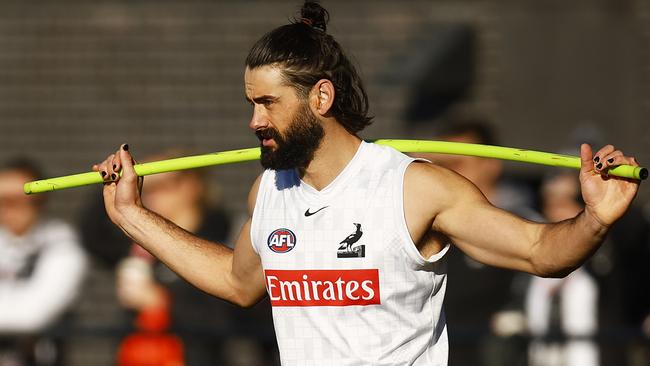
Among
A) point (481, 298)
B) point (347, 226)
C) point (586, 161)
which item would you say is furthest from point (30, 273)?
point (586, 161)

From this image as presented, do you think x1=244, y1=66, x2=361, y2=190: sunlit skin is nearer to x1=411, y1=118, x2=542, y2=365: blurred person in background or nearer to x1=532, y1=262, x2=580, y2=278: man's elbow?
x1=532, y1=262, x2=580, y2=278: man's elbow

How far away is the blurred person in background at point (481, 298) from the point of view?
743 centimetres

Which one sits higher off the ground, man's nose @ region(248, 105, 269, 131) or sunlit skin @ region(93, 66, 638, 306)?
man's nose @ region(248, 105, 269, 131)

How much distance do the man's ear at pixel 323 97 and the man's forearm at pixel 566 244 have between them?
2.89 feet

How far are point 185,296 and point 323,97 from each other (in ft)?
10.4

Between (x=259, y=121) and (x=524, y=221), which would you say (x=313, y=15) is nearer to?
(x=259, y=121)

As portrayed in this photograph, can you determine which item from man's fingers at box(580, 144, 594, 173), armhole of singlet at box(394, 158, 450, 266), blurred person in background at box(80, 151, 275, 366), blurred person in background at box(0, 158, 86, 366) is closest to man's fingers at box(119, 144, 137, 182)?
armhole of singlet at box(394, 158, 450, 266)

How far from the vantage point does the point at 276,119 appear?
4.73 meters

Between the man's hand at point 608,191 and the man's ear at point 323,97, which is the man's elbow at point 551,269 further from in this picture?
the man's ear at point 323,97

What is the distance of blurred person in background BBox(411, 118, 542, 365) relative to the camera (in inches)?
293

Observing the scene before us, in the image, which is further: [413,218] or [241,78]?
[241,78]

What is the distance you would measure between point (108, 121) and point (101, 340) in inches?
137

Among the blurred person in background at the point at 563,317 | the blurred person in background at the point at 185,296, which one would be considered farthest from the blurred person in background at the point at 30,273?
the blurred person in background at the point at 563,317

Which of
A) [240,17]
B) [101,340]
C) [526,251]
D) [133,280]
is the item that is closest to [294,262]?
[526,251]
